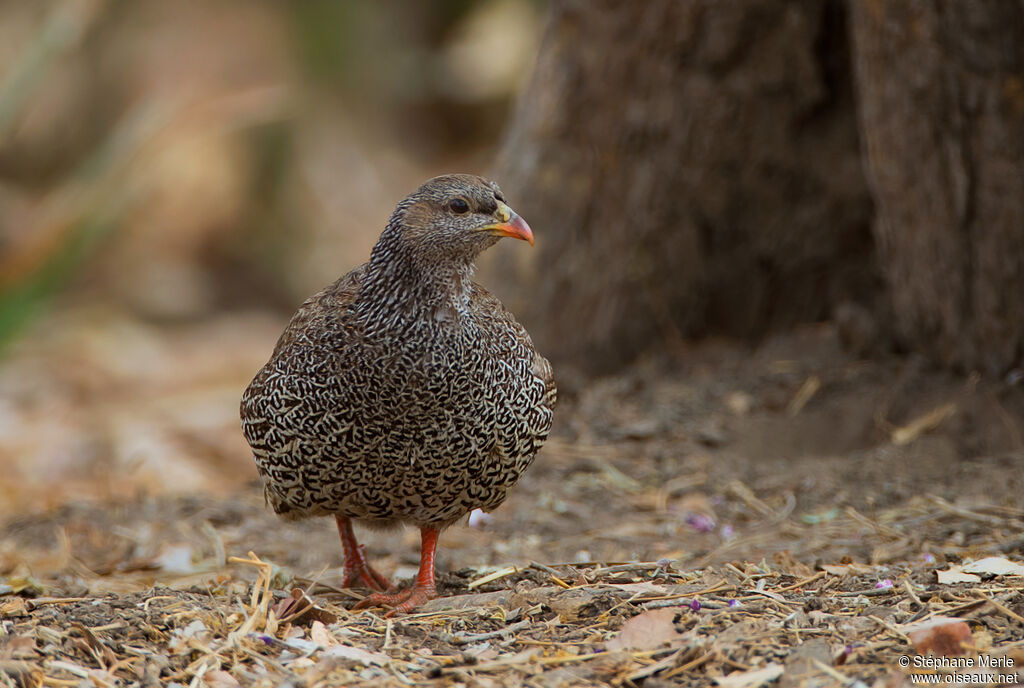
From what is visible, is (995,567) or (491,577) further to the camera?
→ (491,577)

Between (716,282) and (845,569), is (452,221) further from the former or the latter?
(716,282)

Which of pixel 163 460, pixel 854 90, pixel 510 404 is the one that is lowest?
pixel 163 460

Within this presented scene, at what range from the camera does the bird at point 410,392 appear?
12.9 feet

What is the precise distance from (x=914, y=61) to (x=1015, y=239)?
904 millimetres

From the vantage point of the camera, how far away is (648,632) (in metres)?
3.33

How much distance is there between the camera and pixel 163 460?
24.0ft

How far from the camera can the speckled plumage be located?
12.9 feet

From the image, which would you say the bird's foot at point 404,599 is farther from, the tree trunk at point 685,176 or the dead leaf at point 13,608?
the tree trunk at point 685,176

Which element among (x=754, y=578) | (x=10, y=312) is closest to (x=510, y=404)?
(x=754, y=578)

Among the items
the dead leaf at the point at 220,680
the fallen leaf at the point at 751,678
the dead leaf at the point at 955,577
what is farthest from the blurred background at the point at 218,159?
the fallen leaf at the point at 751,678

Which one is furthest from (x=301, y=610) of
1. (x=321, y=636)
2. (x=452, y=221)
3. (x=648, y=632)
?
(x=452, y=221)

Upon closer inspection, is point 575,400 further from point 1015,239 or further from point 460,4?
point 460,4

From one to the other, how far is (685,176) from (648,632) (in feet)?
12.0

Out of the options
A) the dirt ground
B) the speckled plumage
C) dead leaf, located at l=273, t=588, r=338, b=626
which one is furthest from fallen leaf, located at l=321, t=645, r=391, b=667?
the speckled plumage
